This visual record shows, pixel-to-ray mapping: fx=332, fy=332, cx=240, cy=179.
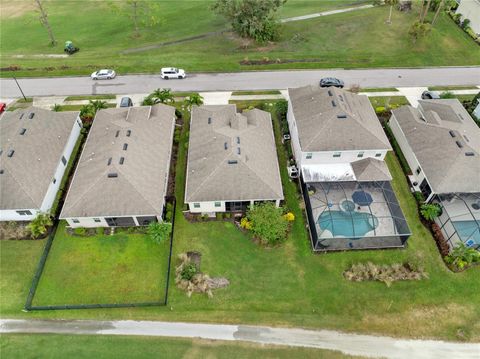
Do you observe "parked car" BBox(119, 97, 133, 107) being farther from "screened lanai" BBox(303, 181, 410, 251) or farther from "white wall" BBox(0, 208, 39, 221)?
"screened lanai" BBox(303, 181, 410, 251)

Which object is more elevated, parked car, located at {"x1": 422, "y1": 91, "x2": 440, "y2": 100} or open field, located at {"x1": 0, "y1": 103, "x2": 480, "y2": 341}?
parked car, located at {"x1": 422, "y1": 91, "x2": 440, "y2": 100}

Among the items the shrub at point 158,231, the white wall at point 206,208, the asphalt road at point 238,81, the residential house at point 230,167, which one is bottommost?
A: the shrub at point 158,231

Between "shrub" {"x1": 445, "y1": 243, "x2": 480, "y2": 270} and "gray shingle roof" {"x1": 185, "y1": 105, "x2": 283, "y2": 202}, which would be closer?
"shrub" {"x1": 445, "y1": 243, "x2": 480, "y2": 270}

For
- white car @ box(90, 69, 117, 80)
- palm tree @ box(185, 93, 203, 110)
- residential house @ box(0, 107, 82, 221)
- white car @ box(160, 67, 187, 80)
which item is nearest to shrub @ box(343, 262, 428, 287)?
palm tree @ box(185, 93, 203, 110)

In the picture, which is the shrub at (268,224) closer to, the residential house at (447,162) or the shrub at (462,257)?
the shrub at (462,257)

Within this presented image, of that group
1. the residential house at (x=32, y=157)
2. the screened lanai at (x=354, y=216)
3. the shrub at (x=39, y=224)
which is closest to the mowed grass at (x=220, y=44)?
the residential house at (x=32, y=157)

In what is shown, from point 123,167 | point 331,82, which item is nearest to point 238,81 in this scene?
point 331,82
